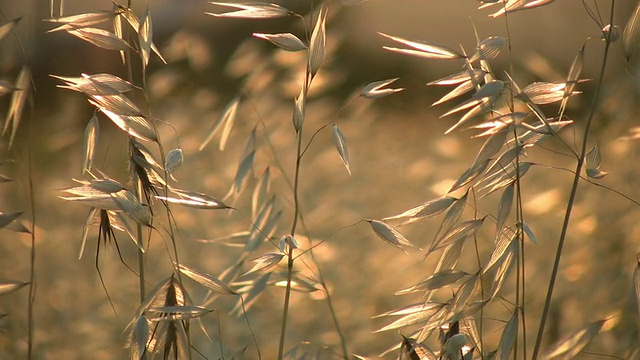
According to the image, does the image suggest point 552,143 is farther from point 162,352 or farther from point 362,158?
point 162,352

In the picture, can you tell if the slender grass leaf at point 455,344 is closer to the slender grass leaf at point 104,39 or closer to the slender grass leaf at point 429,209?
the slender grass leaf at point 429,209

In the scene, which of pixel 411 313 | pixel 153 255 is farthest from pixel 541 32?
pixel 411 313

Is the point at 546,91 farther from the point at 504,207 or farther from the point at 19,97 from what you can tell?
the point at 19,97

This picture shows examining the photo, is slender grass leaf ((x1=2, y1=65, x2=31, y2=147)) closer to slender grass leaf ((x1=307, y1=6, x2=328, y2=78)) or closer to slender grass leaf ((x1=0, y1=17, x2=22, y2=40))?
slender grass leaf ((x1=0, y1=17, x2=22, y2=40))

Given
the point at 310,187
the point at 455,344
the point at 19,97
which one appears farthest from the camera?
the point at 310,187

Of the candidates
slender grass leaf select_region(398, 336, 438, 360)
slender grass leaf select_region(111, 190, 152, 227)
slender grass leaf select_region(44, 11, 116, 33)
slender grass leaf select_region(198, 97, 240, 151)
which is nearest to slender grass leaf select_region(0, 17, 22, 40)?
slender grass leaf select_region(44, 11, 116, 33)

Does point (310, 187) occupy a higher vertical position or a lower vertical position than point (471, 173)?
lower

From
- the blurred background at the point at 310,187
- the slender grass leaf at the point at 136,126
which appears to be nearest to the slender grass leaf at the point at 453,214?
the slender grass leaf at the point at 136,126

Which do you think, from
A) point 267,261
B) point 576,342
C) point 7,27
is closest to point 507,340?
point 576,342
